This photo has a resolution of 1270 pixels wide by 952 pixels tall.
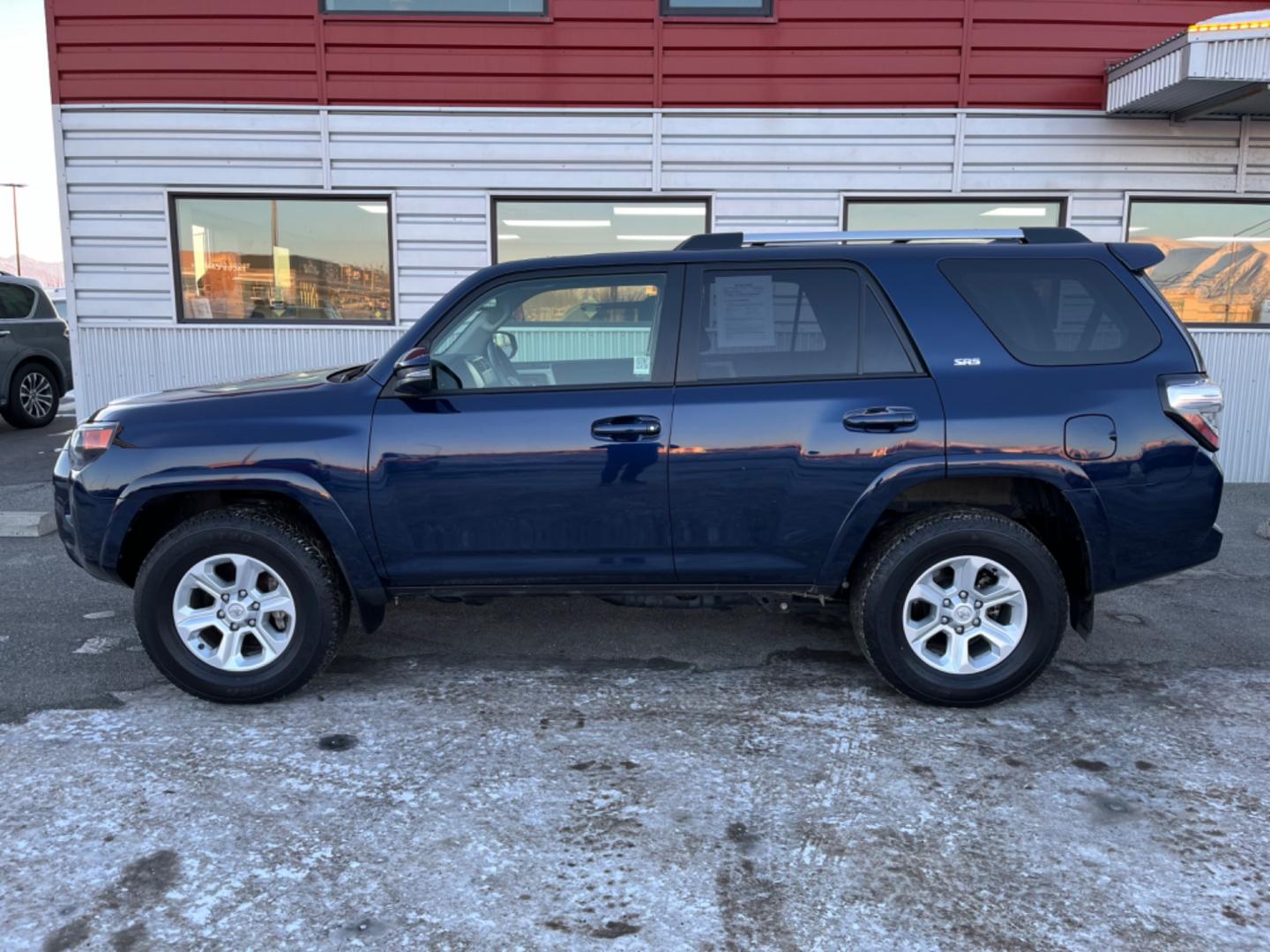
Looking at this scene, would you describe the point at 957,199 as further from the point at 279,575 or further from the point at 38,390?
the point at 38,390

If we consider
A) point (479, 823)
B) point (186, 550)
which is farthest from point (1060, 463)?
point (186, 550)

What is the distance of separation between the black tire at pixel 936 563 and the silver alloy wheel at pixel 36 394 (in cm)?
1162

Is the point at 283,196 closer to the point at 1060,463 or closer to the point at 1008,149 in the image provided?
the point at 1008,149

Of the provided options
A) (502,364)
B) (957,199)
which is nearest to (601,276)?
(502,364)

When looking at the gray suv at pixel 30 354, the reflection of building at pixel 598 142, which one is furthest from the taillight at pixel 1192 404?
the gray suv at pixel 30 354

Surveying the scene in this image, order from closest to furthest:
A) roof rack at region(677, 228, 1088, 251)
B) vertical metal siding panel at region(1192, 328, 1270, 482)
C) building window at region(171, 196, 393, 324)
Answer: roof rack at region(677, 228, 1088, 251), vertical metal siding panel at region(1192, 328, 1270, 482), building window at region(171, 196, 393, 324)

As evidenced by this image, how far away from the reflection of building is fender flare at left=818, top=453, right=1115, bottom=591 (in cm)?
506

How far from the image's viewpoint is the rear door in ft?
11.9

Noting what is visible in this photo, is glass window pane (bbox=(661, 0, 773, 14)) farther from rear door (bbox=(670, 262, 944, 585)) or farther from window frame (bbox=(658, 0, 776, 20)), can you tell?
rear door (bbox=(670, 262, 944, 585))

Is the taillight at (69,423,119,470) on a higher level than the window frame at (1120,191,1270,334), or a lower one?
lower

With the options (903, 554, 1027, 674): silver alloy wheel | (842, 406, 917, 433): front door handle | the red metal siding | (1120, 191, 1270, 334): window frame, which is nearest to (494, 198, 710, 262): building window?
the red metal siding

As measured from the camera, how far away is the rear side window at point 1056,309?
3672 mm

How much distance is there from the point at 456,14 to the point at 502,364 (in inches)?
213

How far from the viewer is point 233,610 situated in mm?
3760
